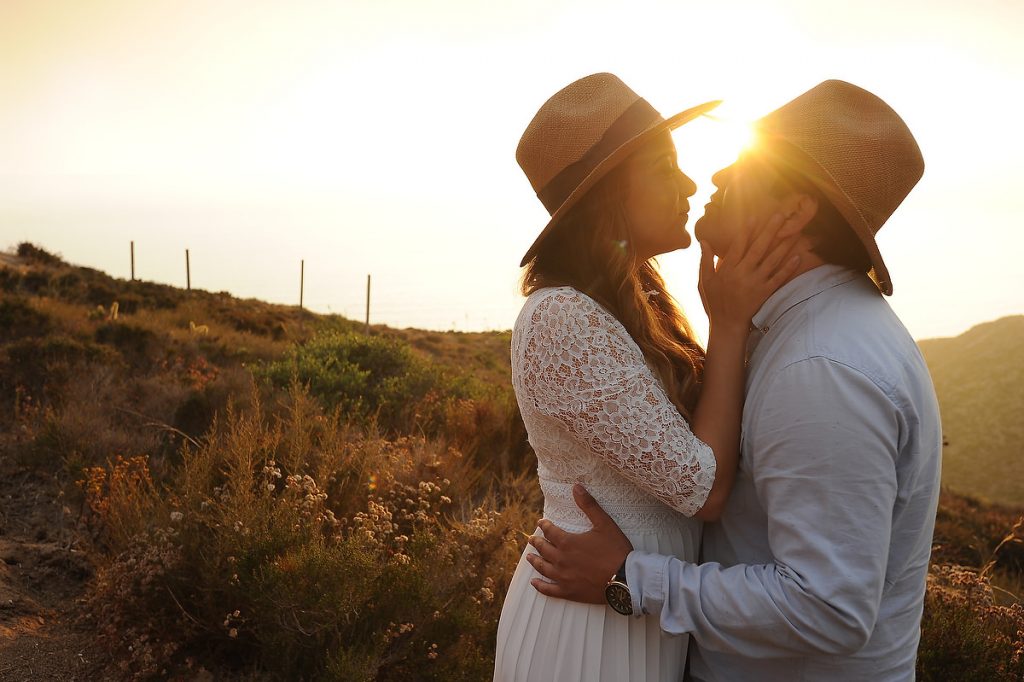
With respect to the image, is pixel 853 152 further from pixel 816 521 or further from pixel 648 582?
pixel 648 582

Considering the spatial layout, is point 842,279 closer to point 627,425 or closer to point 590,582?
point 627,425

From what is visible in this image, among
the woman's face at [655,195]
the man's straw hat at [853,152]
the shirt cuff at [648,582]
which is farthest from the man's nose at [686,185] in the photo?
the shirt cuff at [648,582]

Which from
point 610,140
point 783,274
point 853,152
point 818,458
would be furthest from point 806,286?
point 610,140

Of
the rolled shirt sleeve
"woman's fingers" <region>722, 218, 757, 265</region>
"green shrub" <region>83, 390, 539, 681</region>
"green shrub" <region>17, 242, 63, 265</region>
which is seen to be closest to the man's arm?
the rolled shirt sleeve

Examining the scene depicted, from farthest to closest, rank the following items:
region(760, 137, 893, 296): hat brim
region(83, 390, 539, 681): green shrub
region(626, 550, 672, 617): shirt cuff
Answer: region(83, 390, 539, 681): green shrub < region(626, 550, 672, 617): shirt cuff < region(760, 137, 893, 296): hat brim

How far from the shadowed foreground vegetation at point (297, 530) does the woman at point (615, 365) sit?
1319mm

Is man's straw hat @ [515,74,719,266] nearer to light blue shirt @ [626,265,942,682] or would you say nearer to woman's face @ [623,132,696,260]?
woman's face @ [623,132,696,260]

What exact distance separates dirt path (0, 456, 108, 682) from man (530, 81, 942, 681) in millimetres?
2925

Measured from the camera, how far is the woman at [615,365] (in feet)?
5.59

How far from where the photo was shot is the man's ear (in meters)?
1.65

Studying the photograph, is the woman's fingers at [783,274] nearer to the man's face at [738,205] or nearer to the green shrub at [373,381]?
the man's face at [738,205]

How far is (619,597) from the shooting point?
1748 mm

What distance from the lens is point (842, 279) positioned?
1659mm

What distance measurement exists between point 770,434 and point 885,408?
0.70 feet
